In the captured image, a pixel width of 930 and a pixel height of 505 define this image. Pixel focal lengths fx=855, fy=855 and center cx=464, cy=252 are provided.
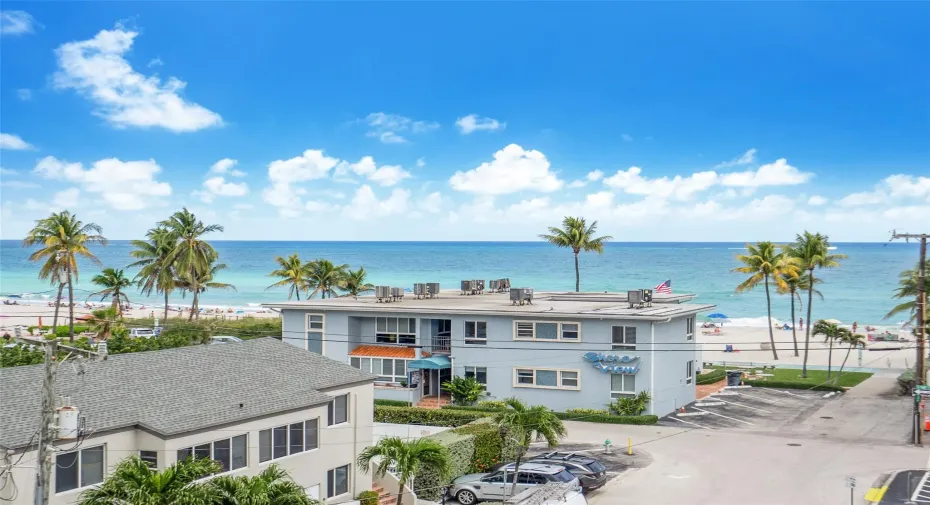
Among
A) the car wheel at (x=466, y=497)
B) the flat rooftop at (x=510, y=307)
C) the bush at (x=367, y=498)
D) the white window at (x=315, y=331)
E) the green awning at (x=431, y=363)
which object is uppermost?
the flat rooftop at (x=510, y=307)

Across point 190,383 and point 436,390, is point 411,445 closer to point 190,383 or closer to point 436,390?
point 190,383

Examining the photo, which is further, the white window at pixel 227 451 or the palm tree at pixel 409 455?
the palm tree at pixel 409 455

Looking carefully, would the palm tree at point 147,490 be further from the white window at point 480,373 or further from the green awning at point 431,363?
the white window at point 480,373

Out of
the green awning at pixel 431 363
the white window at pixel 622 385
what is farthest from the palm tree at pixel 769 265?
the green awning at pixel 431 363

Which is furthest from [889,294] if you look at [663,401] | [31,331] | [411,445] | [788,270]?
[411,445]

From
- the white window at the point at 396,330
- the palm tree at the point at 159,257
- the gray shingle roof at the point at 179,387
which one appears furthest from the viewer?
the palm tree at the point at 159,257

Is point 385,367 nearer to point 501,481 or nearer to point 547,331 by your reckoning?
point 547,331

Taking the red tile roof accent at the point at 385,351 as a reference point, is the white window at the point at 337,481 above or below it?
below
